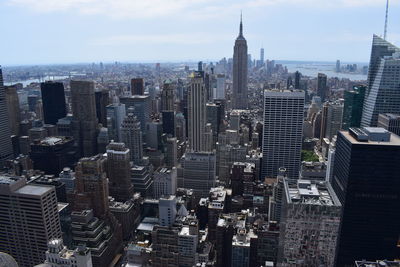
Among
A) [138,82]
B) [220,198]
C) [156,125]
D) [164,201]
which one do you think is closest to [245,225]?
[220,198]

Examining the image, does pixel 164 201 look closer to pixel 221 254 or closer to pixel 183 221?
pixel 183 221

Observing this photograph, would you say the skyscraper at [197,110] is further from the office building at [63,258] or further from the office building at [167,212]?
the office building at [63,258]

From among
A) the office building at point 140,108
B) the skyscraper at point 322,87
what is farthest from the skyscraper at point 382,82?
the skyscraper at point 322,87

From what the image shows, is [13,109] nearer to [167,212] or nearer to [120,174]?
[120,174]

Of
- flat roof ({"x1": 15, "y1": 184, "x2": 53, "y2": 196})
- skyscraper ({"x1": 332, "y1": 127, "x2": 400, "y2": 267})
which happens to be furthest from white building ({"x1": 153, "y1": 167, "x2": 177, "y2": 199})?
skyscraper ({"x1": 332, "y1": 127, "x2": 400, "y2": 267})

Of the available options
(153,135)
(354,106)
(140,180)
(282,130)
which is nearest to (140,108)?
(153,135)

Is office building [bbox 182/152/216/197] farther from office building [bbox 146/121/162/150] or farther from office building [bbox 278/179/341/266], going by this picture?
office building [bbox 278/179/341/266]
